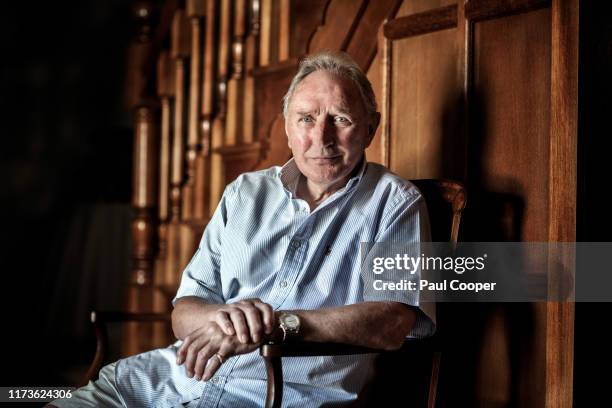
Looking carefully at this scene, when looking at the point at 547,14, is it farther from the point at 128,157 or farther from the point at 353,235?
the point at 128,157

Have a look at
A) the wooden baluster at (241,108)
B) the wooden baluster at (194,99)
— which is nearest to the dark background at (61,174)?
the wooden baluster at (194,99)

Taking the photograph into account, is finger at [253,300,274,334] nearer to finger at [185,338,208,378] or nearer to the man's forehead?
Result: finger at [185,338,208,378]

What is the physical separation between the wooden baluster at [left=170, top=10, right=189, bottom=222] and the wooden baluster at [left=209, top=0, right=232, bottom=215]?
28 centimetres

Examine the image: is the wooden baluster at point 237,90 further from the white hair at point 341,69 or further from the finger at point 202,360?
the finger at point 202,360

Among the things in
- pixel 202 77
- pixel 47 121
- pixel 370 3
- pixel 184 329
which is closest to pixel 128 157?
pixel 47 121

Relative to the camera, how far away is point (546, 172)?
73.0 inches

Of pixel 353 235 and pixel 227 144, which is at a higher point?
pixel 227 144

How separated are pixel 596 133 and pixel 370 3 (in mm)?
943

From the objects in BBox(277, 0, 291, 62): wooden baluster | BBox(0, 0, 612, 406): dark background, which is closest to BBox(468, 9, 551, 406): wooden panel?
BBox(277, 0, 291, 62): wooden baluster

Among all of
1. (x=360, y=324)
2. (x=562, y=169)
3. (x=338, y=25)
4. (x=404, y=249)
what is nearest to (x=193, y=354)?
(x=360, y=324)

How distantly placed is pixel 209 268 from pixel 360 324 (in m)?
0.52

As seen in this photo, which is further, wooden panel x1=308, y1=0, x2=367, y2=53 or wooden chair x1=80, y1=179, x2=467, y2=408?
wooden panel x1=308, y1=0, x2=367, y2=53

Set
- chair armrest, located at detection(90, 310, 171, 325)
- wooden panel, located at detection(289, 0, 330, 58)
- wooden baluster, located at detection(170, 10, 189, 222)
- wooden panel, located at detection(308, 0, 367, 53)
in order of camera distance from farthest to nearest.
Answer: wooden baluster, located at detection(170, 10, 189, 222) → wooden panel, located at detection(289, 0, 330, 58) → wooden panel, located at detection(308, 0, 367, 53) → chair armrest, located at detection(90, 310, 171, 325)

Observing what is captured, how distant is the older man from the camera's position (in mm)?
1649
